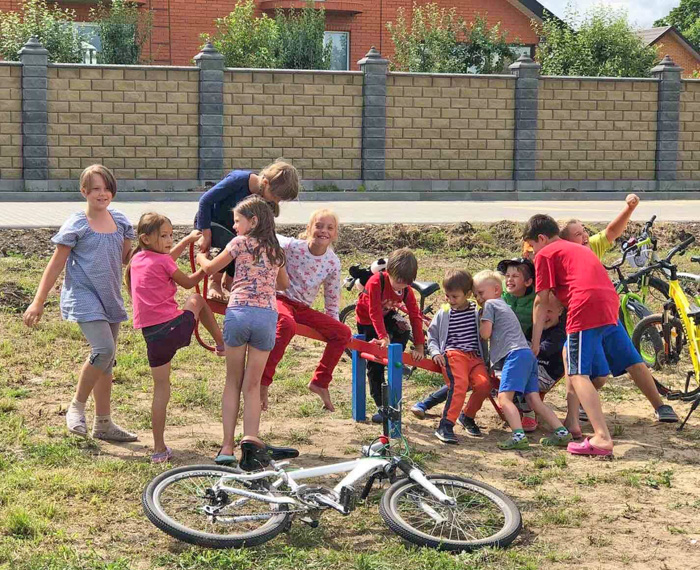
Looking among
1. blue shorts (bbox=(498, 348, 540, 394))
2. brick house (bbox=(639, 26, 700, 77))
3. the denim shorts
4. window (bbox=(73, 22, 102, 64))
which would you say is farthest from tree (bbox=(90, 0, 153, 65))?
the denim shorts

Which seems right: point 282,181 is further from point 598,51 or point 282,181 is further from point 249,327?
point 598,51

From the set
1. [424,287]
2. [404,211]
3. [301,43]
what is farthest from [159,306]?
[301,43]

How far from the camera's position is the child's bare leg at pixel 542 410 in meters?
6.70

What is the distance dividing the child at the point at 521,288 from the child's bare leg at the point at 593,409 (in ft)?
2.38

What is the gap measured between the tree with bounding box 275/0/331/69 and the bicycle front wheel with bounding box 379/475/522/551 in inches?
1026

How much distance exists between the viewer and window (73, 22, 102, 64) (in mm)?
28906

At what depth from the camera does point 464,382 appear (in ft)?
22.3

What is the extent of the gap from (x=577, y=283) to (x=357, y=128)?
19595mm

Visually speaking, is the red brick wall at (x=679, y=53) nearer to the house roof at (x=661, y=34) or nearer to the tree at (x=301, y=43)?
the house roof at (x=661, y=34)

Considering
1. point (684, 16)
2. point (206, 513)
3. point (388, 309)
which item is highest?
point (684, 16)

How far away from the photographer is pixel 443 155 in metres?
26.6

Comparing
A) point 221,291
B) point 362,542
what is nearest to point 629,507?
point 362,542

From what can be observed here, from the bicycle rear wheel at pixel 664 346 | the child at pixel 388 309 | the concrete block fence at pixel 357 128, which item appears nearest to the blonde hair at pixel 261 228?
the child at pixel 388 309

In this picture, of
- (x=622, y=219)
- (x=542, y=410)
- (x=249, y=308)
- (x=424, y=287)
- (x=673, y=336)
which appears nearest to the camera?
(x=249, y=308)
